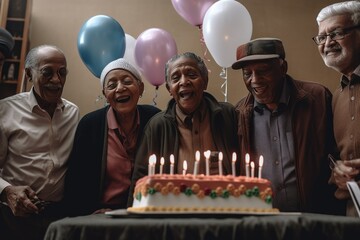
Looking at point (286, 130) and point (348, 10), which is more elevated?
point (348, 10)

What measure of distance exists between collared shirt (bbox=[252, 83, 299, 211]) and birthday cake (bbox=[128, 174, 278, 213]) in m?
0.44

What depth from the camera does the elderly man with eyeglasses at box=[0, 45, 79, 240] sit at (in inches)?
96.9

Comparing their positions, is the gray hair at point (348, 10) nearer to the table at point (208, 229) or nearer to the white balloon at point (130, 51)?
the table at point (208, 229)

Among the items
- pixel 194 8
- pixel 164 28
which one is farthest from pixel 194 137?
pixel 164 28

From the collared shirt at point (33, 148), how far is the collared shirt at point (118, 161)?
328 mm

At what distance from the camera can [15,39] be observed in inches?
179

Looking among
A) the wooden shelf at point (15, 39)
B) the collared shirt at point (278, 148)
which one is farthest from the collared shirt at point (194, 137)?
the wooden shelf at point (15, 39)

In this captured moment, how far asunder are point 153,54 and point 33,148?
1452 mm

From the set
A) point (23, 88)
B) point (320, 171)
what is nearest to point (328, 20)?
point (320, 171)

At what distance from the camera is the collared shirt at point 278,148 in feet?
7.02

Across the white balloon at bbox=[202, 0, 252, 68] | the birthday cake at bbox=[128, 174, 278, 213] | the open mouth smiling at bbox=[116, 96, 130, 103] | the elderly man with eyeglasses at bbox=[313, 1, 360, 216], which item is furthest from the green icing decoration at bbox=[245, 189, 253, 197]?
the white balloon at bbox=[202, 0, 252, 68]

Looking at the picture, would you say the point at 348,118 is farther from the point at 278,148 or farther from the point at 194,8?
the point at 194,8

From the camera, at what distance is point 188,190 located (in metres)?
1.64

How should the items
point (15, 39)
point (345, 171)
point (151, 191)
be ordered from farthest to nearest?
point (15, 39) < point (345, 171) < point (151, 191)
